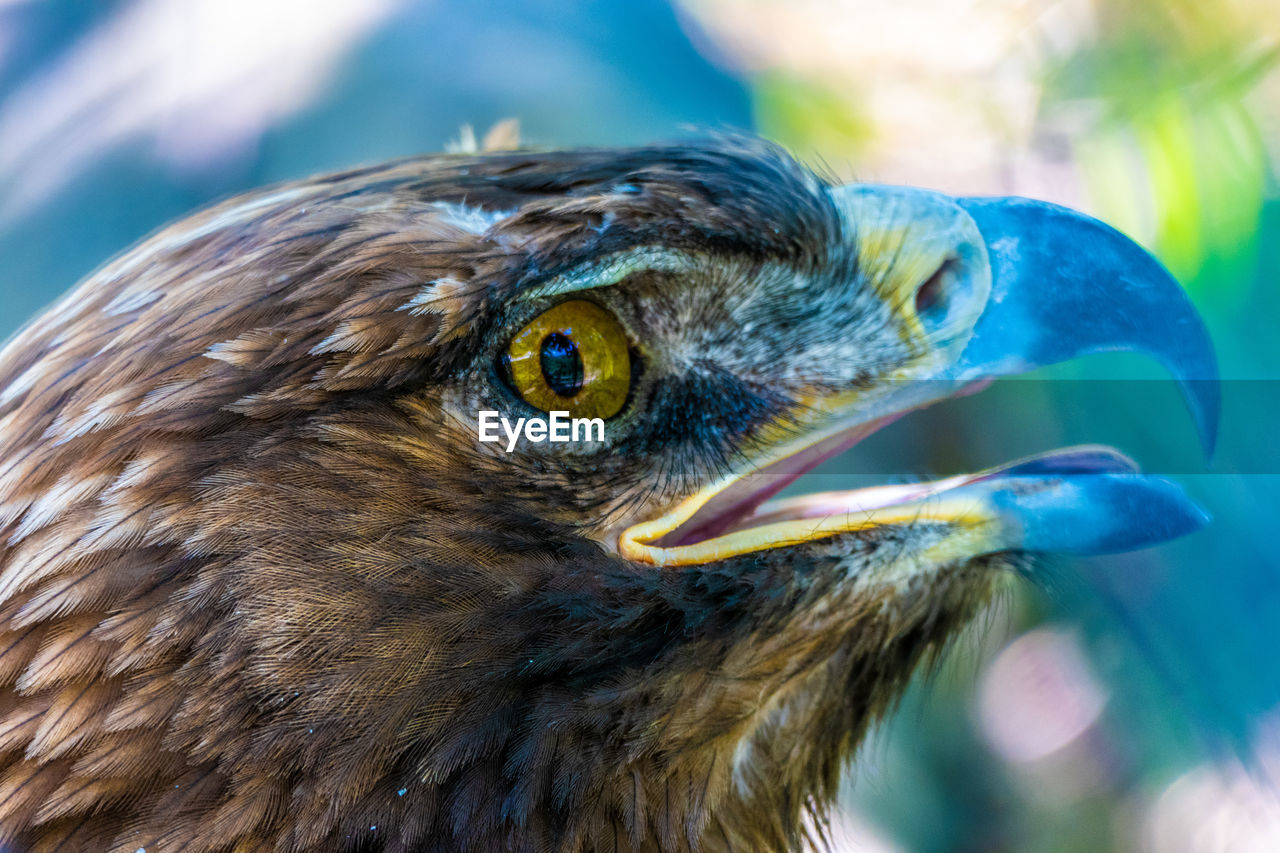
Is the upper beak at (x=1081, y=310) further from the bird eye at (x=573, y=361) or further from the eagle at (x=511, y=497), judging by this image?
the bird eye at (x=573, y=361)

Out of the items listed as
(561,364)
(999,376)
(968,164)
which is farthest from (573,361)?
(968,164)

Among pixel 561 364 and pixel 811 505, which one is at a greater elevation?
pixel 561 364

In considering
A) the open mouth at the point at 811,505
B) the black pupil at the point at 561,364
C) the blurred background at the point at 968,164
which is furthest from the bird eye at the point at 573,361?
the blurred background at the point at 968,164

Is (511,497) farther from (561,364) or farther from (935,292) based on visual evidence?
(935,292)

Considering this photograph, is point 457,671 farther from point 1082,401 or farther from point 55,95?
point 55,95

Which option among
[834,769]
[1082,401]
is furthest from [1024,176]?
[834,769]

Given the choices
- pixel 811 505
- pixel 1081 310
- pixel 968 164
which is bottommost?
pixel 811 505
